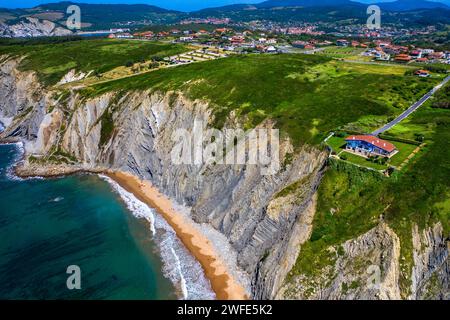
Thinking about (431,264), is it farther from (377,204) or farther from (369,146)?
(369,146)

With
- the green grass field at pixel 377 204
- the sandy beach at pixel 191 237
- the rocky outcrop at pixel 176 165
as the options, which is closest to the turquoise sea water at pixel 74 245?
the sandy beach at pixel 191 237

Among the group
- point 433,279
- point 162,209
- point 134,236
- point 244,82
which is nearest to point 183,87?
point 244,82

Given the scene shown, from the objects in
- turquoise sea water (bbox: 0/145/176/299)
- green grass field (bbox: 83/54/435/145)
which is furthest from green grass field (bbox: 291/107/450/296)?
turquoise sea water (bbox: 0/145/176/299)

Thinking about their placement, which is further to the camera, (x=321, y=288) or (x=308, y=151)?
(x=308, y=151)

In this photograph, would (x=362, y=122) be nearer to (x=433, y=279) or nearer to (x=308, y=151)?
(x=308, y=151)

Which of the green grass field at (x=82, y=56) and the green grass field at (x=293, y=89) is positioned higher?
the green grass field at (x=82, y=56)

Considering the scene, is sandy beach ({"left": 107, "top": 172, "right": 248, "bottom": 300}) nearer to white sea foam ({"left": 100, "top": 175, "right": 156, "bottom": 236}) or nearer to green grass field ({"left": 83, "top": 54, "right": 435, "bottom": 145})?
white sea foam ({"left": 100, "top": 175, "right": 156, "bottom": 236})

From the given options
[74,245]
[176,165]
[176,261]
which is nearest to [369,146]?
[176,261]

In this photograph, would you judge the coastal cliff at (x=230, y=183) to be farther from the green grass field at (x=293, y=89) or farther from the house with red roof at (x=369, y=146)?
the house with red roof at (x=369, y=146)
